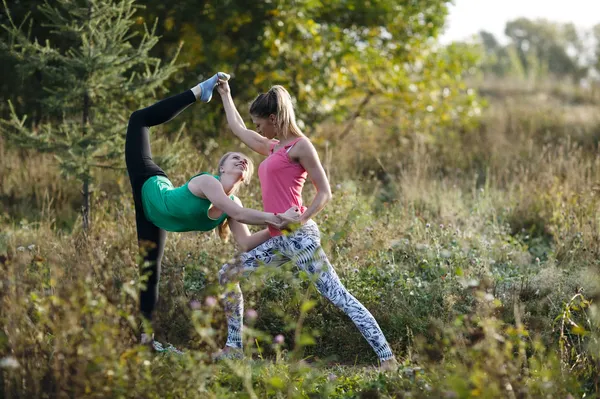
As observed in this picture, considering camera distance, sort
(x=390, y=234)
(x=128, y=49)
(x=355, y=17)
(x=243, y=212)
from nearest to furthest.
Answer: (x=243, y=212) → (x=390, y=234) → (x=128, y=49) → (x=355, y=17)

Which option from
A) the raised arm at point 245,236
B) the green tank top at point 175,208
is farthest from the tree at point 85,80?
the raised arm at point 245,236

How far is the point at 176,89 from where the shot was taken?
884cm

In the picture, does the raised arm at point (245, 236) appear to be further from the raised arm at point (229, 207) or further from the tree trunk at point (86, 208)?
the tree trunk at point (86, 208)

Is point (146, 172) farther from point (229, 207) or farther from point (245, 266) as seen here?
point (245, 266)

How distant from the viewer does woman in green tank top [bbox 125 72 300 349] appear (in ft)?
12.8

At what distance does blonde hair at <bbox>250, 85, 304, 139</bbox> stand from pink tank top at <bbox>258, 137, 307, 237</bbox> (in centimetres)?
13

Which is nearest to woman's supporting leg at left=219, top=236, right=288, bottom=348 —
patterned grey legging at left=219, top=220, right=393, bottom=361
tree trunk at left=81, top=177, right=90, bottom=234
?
patterned grey legging at left=219, top=220, right=393, bottom=361

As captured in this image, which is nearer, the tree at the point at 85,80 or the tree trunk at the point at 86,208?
the tree at the point at 85,80

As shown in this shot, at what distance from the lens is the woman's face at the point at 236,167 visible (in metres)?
4.10

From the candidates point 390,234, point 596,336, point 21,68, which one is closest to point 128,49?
point 21,68

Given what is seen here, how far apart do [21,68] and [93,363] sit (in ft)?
14.1

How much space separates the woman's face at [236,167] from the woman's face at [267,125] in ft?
0.69

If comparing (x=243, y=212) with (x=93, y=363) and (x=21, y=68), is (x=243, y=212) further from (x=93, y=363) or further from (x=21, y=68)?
(x=21, y=68)

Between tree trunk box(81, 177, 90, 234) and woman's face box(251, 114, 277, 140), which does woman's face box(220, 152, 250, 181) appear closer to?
Answer: woman's face box(251, 114, 277, 140)
